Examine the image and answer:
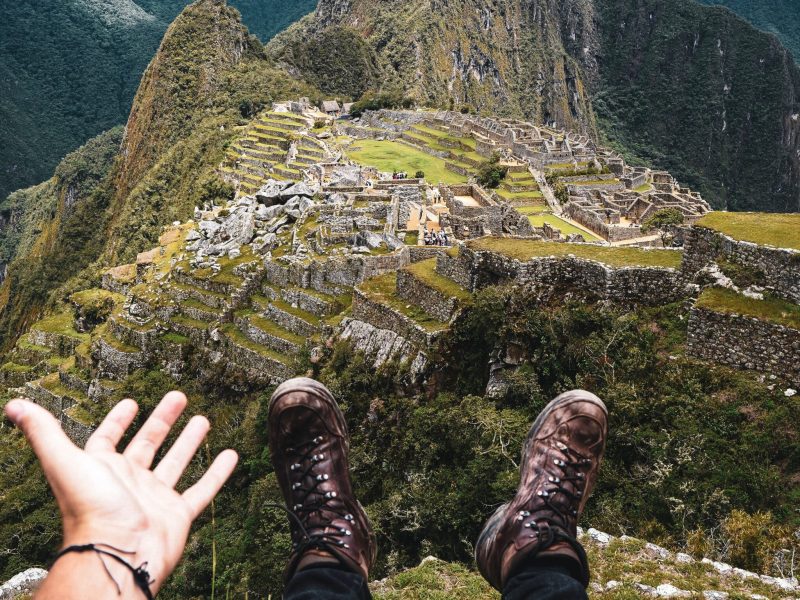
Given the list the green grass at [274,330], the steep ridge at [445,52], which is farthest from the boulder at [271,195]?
the steep ridge at [445,52]

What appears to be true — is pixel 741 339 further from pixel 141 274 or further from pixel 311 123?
pixel 311 123

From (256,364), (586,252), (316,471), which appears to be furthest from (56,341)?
(316,471)

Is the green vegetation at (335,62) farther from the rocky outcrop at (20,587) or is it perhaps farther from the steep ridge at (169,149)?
→ the rocky outcrop at (20,587)

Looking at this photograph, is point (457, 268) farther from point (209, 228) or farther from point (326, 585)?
point (209, 228)

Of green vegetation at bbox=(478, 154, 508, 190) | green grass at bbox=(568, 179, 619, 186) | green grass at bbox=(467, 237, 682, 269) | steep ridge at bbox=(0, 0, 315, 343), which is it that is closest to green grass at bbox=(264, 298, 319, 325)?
green grass at bbox=(467, 237, 682, 269)

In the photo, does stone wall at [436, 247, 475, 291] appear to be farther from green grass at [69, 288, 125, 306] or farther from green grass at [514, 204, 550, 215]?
green grass at [514, 204, 550, 215]

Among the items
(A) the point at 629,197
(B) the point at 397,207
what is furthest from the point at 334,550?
(A) the point at 629,197
